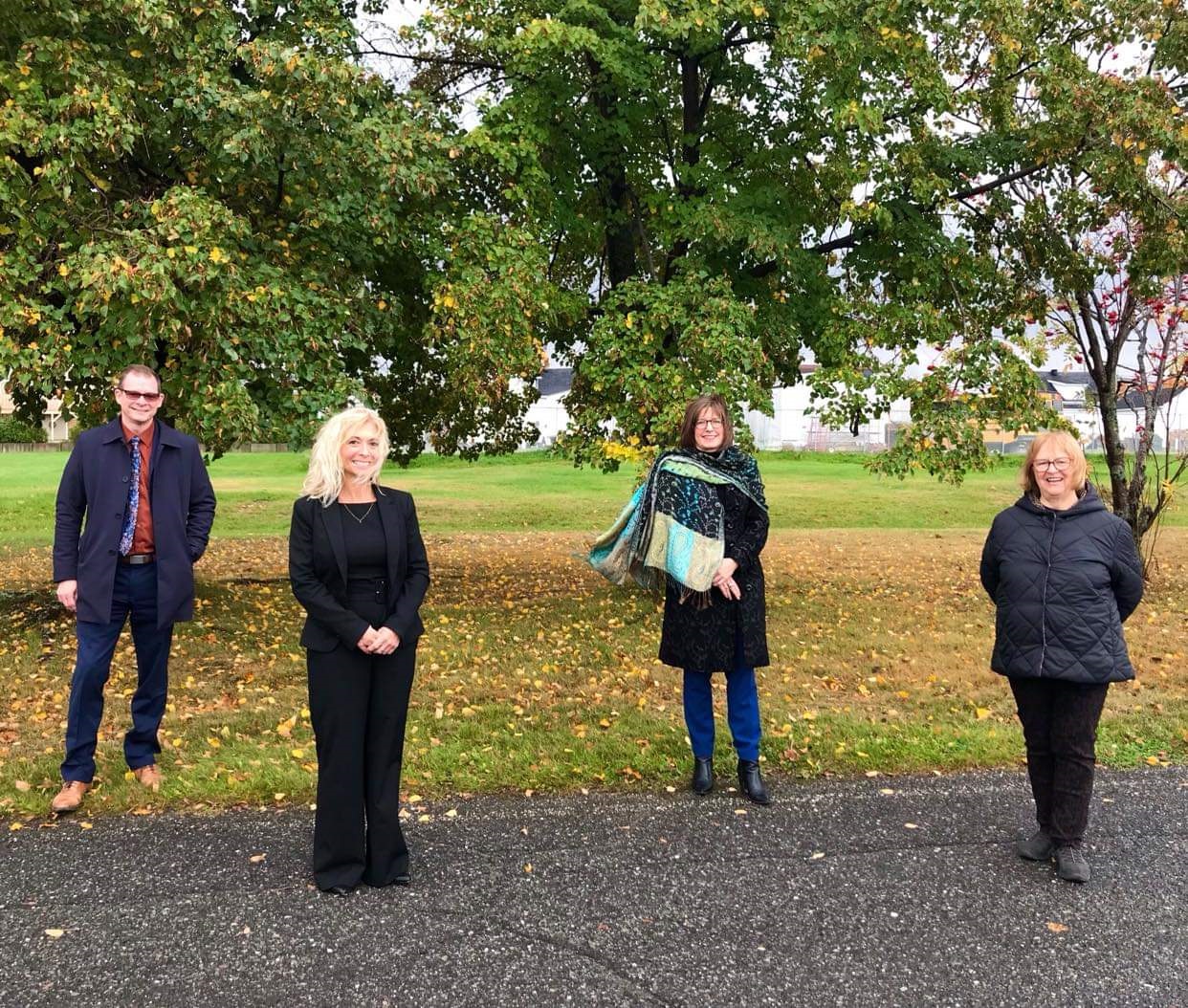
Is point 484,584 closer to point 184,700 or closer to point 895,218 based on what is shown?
point 184,700

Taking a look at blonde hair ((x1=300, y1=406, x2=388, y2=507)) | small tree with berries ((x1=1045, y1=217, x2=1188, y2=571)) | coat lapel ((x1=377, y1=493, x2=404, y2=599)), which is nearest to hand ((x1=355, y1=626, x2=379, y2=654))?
coat lapel ((x1=377, y1=493, x2=404, y2=599))

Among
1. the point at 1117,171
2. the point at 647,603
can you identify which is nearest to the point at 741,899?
the point at 647,603

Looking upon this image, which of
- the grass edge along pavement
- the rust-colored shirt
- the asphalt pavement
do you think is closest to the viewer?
the asphalt pavement

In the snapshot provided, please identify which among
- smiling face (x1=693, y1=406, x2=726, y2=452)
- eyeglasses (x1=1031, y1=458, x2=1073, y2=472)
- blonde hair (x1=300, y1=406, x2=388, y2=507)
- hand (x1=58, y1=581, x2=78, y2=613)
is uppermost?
smiling face (x1=693, y1=406, x2=726, y2=452)

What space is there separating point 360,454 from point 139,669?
2.06m

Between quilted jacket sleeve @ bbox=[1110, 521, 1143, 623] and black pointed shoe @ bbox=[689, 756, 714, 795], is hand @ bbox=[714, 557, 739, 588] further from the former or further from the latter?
quilted jacket sleeve @ bbox=[1110, 521, 1143, 623]

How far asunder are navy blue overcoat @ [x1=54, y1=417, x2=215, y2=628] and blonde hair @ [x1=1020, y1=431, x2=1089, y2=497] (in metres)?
3.83

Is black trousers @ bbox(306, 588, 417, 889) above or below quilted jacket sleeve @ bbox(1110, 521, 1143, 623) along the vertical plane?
below

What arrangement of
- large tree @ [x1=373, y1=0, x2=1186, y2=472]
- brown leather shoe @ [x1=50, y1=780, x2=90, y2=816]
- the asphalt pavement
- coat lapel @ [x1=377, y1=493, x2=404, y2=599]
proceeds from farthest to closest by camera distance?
large tree @ [x1=373, y1=0, x2=1186, y2=472]
brown leather shoe @ [x1=50, y1=780, x2=90, y2=816]
coat lapel @ [x1=377, y1=493, x2=404, y2=599]
the asphalt pavement

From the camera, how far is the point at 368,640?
3584 mm

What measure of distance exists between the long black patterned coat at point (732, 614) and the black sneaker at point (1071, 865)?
150 centimetres

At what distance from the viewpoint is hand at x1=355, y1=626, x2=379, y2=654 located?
3578mm

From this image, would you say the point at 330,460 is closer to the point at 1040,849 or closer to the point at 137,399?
the point at 137,399

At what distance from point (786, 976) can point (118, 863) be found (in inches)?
110
